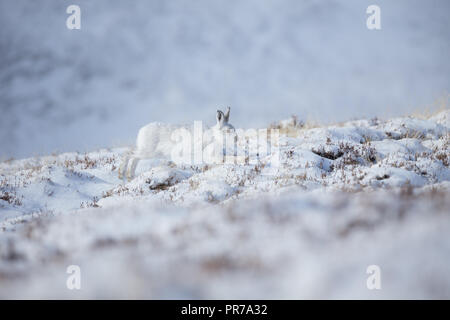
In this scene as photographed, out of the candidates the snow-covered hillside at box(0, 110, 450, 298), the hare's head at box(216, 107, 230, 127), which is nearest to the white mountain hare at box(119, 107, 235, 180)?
the hare's head at box(216, 107, 230, 127)

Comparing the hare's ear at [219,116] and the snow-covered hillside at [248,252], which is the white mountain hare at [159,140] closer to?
the hare's ear at [219,116]

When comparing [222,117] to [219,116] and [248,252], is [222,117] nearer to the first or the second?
[219,116]

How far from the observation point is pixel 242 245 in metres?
2.79

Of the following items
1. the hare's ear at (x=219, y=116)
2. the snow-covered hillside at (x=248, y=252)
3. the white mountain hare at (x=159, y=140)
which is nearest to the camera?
the snow-covered hillside at (x=248, y=252)

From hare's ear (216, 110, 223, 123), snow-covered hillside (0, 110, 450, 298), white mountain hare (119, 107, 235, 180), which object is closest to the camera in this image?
snow-covered hillside (0, 110, 450, 298)

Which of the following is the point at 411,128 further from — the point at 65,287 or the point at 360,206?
the point at 65,287

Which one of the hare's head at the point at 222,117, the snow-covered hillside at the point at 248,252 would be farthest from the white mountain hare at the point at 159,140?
the snow-covered hillside at the point at 248,252

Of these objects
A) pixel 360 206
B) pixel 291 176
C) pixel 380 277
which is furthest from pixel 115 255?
pixel 291 176

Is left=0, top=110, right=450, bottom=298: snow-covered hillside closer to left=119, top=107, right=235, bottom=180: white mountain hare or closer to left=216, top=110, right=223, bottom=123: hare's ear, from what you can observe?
left=119, top=107, right=235, bottom=180: white mountain hare

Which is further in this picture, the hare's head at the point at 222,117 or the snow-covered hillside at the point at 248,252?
the hare's head at the point at 222,117

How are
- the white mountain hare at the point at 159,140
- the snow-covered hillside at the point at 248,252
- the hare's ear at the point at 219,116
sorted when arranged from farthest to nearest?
the hare's ear at the point at 219,116 < the white mountain hare at the point at 159,140 < the snow-covered hillside at the point at 248,252

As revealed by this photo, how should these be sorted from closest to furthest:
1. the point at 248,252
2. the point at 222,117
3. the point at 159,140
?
the point at 248,252 < the point at 159,140 < the point at 222,117

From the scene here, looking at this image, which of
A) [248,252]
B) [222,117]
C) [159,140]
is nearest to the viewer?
[248,252]

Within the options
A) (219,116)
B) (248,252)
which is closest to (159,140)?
(219,116)
